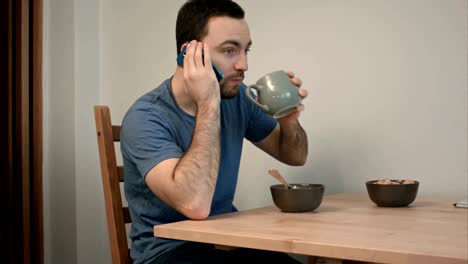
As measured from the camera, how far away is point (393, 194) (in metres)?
1.45

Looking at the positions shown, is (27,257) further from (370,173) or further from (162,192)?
(370,173)

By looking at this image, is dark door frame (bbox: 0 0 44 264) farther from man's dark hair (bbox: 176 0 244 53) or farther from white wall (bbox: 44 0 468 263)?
man's dark hair (bbox: 176 0 244 53)

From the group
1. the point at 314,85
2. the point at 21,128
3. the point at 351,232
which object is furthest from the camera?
the point at 21,128

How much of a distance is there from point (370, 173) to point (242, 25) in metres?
0.70

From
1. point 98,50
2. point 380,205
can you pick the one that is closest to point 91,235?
point 98,50

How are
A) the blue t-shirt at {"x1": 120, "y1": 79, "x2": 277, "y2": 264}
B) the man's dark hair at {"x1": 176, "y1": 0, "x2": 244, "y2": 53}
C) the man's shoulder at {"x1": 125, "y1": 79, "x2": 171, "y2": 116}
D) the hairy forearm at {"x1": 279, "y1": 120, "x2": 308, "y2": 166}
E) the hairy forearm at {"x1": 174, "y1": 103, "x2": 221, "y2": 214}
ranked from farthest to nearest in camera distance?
the hairy forearm at {"x1": 279, "y1": 120, "x2": 308, "y2": 166} → the man's dark hair at {"x1": 176, "y1": 0, "x2": 244, "y2": 53} → the man's shoulder at {"x1": 125, "y1": 79, "x2": 171, "y2": 116} → the blue t-shirt at {"x1": 120, "y1": 79, "x2": 277, "y2": 264} → the hairy forearm at {"x1": 174, "y1": 103, "x2": 221, "y2": 214}

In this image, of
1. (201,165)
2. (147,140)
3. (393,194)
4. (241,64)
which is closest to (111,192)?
(147,140)

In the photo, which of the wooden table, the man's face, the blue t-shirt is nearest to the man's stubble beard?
the man's face

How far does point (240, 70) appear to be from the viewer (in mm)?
1574

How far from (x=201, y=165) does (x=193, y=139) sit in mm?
94

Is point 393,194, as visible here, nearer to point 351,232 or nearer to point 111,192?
point 351,232

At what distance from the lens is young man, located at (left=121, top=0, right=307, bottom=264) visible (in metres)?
1.33

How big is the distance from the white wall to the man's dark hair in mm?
494

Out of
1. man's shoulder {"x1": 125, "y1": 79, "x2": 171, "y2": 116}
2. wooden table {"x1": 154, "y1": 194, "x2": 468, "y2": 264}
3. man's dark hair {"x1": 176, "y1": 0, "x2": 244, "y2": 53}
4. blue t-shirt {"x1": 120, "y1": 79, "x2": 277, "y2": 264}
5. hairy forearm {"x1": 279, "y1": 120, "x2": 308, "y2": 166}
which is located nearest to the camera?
wooden table {"x1": 154, "y1": 194, "x2": 468, "y2": 264}
